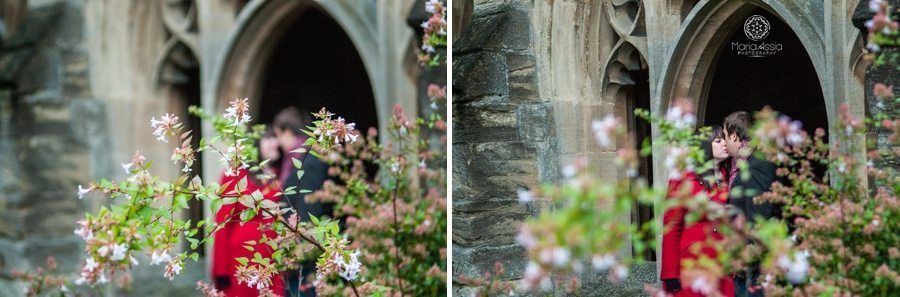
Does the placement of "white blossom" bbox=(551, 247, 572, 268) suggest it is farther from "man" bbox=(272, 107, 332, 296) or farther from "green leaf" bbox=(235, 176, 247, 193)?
"man" bbox=(272, 107, 332, 296)

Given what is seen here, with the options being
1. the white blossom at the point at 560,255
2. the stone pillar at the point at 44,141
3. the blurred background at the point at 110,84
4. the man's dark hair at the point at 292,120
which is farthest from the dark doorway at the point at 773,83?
the stone pillar at the point at 44,141

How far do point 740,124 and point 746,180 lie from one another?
4.8 inches

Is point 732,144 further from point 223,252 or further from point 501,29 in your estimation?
point 223,252

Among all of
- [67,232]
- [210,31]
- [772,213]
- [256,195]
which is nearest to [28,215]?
[67,232]

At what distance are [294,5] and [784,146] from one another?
196 centimetres

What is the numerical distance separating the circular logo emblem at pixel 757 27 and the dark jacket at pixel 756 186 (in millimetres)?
266

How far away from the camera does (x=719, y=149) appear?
2.05m

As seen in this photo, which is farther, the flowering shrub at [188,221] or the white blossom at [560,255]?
the flowering shrub at [188,221]

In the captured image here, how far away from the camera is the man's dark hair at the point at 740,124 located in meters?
2.05

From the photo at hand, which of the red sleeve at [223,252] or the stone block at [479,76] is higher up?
the stone block at [479,76]

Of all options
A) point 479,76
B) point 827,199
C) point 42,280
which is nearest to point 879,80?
point 827,199

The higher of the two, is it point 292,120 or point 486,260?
point 292,120

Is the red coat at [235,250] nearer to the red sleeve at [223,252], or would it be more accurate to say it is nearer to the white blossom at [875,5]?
the red sleeve at [223,252]

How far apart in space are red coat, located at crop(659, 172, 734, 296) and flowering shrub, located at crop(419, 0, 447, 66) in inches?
42.2
